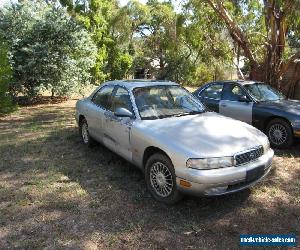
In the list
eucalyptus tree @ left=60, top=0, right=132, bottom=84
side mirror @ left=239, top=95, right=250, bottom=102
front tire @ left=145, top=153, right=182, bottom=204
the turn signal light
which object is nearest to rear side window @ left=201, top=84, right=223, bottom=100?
side mirror @ left=239, top=95, right=250, bottom=102

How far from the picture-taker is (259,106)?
782cm

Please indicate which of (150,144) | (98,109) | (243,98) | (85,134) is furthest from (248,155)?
(85,134)

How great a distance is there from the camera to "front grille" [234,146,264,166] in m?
4.50

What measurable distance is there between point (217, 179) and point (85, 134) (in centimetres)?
401

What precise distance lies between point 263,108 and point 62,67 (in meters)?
9.26

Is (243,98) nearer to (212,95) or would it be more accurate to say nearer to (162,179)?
(212,95)

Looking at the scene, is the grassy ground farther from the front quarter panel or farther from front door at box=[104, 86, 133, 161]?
the front quarter panel

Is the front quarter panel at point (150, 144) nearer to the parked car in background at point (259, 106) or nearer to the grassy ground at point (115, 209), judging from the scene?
the grassy ground at point (115, 209)

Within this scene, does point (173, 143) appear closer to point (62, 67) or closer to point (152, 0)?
point (62, 67)

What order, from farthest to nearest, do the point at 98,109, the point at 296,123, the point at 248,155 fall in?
the point at 296,123 < the point at 98,109 < the point at 248,155

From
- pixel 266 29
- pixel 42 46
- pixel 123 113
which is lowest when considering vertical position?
pixel 123 113

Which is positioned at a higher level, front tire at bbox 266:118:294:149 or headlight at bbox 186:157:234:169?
headlight at bbox 186:157:234:169

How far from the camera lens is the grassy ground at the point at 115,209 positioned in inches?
163

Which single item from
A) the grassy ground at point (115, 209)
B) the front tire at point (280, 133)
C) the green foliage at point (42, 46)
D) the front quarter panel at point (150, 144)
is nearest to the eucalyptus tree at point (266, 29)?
the front tire at point (280, 133)
